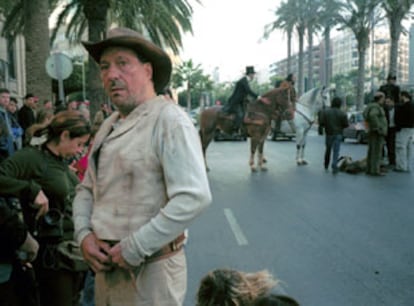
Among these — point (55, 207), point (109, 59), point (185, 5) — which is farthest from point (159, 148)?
point (185, 5)

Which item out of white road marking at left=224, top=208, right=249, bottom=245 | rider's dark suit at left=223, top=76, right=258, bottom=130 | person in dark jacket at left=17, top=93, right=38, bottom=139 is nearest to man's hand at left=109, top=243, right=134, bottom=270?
white road marking at left=224, top=208, right=249, bottom=245

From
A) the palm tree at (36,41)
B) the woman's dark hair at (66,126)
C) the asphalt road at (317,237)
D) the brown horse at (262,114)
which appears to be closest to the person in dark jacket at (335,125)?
the brown horse at (262,114)

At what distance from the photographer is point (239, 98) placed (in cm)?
1514

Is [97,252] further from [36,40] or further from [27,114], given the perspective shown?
[36,40]

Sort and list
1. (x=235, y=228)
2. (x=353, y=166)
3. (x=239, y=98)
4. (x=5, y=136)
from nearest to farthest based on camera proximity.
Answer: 1. (x=5, y=136)
2. (x=235, y=228)
3. (x=353, y=166)
4. (x=239, y=98)

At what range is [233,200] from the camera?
391 inches

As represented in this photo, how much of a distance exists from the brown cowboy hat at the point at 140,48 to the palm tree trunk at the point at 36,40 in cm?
1274

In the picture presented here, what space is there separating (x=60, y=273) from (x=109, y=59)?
1677 mm

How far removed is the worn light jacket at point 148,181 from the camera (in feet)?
6.53

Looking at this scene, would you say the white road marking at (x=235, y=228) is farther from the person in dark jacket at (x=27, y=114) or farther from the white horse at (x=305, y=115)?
the white horse at (x=305, y=115)

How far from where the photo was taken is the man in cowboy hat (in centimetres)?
201

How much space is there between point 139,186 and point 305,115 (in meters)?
15.1

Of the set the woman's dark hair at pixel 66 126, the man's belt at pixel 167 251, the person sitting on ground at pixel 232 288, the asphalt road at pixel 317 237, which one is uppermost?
the woman's dark hair at pixel 66 126

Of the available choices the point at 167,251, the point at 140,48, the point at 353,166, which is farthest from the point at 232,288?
the point at 353,166
